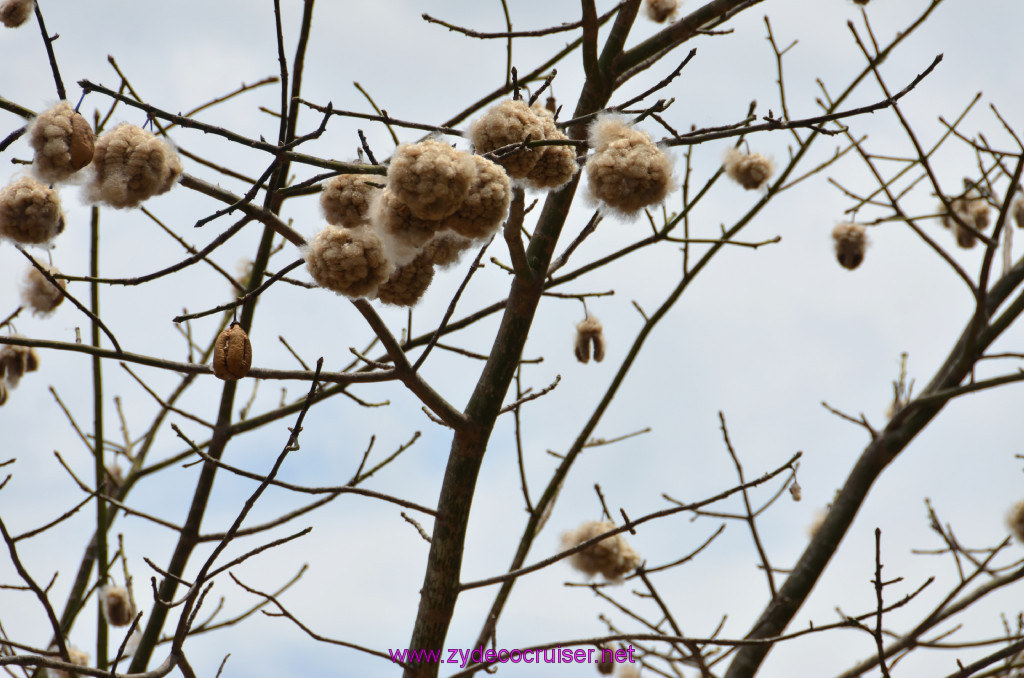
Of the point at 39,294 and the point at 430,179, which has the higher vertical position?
the point at 39,294

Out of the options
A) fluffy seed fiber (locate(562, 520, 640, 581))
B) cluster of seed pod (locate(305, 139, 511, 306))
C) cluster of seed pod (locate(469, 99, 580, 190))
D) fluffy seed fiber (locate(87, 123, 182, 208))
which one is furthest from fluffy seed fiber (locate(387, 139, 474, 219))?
fluffy seed fiber (locate(562, 520, 640, 581))

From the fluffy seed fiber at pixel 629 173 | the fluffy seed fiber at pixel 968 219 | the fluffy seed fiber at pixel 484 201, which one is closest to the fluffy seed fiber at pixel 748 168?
the fluffy seed fiber at pixel 968 219

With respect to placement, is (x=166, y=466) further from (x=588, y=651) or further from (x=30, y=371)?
(x=588, y=651)

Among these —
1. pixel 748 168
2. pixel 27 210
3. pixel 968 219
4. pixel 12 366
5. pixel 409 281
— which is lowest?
pixel 409 281

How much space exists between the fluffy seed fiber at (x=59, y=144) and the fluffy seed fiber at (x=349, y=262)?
0.51 m

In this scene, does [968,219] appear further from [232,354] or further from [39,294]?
[39,294]

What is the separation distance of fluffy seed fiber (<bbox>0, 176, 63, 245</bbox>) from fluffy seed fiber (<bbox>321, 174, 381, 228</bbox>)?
2.28ft

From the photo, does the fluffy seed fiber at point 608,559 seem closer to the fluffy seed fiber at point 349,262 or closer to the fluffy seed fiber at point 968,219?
the fluffy seed fiber at point 349,262

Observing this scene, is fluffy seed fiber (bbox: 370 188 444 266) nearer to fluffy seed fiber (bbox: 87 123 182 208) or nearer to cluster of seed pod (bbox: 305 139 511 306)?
cluster of seed pod (bbox: 305 139 511 306)

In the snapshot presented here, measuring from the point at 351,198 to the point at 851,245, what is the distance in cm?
351

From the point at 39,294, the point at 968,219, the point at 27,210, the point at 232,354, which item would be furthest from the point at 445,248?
the point at 968,219

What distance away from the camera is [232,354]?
199 centimetres

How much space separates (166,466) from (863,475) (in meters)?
3.23

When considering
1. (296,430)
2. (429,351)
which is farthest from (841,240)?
(296,430)
